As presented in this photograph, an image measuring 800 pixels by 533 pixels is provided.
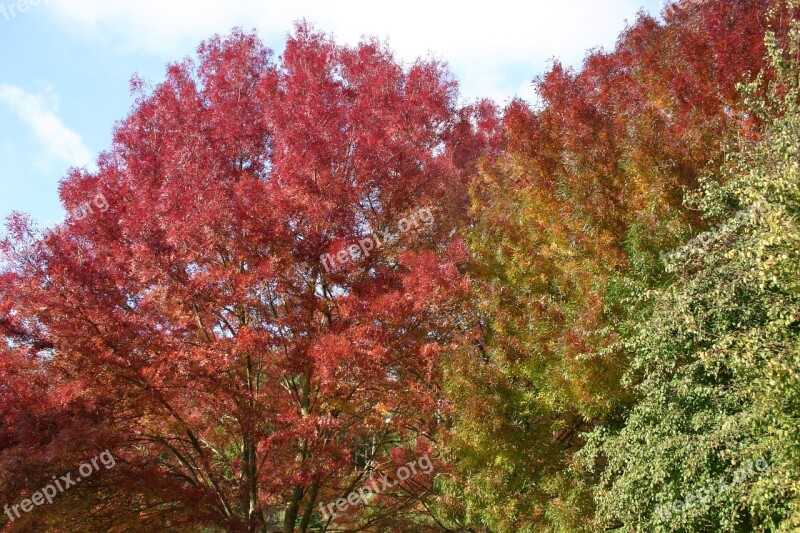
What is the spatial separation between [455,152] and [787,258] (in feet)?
30.6

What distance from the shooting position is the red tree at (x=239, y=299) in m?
8.03

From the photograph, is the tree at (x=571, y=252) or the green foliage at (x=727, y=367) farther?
the tree at (x=571, y=252)

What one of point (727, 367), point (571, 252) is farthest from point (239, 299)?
point (727, 367)

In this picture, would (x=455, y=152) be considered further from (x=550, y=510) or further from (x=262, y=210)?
(x=550, y=510)

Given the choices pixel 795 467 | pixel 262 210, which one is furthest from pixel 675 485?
pixel 262 210

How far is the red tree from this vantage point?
26.3 feet

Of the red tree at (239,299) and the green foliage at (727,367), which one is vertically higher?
the red tree at (239,299)

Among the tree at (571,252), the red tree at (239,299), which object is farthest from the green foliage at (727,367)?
the red tree at (239,299)

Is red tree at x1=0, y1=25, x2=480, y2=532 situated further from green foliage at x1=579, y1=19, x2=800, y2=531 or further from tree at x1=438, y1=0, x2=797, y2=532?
green foliage at x1=579, y1=19, x2=800, y2=531

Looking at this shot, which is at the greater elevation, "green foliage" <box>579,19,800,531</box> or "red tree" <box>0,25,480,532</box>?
"red tree" <box>0,25,480,532</box>

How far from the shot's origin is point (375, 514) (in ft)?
38.2

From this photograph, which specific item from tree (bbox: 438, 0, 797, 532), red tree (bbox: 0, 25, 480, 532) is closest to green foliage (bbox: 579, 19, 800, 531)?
tree (bbox: 438, 0, 797, 532)

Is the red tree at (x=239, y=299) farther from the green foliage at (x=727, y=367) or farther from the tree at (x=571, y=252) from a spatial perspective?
the green foliage at (x=727, y=367)

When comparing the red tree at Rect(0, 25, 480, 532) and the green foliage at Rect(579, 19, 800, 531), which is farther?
the red tree at Rect(0, 25, 480, 532)
